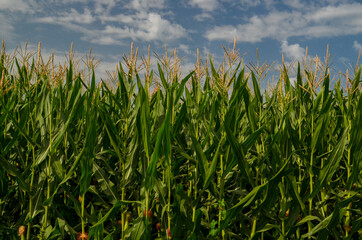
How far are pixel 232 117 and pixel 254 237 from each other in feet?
2.69

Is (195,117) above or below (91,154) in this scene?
above

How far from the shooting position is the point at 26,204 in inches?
96.8

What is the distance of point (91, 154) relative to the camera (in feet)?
6.85

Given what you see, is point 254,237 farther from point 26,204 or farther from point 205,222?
point 26,204

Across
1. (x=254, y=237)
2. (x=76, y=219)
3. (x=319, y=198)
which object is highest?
(x=319, y=198)

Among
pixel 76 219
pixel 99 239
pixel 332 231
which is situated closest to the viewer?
pixel 99 239

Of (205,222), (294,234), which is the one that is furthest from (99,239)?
(294,234)

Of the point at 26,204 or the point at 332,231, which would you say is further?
the point at 26,204

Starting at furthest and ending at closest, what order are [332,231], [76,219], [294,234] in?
[76,219] < [294,234] < [332,231]

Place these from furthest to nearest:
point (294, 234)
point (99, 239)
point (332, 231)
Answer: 1. point (294, 234)
2. point (332, 231)
3. point (99, 239)

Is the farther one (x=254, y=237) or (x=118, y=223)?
(x=118, y=223)

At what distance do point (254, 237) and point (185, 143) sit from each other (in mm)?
893

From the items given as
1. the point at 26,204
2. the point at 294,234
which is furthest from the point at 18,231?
the point at 294,234

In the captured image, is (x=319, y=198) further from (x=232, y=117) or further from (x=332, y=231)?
(x=232, y=117)
